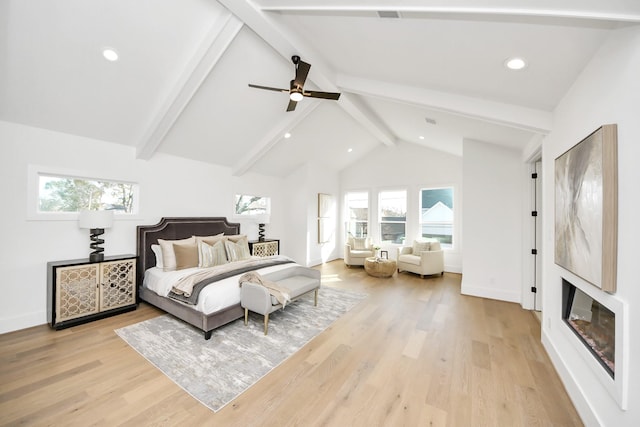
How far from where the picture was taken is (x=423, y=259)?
5.67 metres

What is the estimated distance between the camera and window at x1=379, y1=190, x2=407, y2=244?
7.15 metres

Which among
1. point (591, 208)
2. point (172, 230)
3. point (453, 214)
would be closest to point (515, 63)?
point (591, 208)

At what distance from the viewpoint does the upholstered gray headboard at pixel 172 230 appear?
405cm

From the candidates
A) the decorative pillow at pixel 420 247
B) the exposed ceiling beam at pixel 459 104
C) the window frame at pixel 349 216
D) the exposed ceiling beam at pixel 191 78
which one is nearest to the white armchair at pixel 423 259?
the decorative pillow at pixel 420 247

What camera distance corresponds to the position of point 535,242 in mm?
3904

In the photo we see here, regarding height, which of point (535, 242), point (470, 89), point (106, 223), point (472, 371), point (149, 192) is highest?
point (470, 89)

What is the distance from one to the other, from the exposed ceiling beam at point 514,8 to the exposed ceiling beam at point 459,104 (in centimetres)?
140

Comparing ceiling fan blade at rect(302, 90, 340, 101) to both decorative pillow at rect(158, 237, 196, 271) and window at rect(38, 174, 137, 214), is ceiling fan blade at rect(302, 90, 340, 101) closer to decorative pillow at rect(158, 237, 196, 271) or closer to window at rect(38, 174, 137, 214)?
decorative pillow at rect(158, 237, 196, 271)

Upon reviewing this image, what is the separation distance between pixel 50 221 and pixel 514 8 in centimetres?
513

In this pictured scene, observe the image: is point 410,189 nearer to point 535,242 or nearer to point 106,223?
point 535,242

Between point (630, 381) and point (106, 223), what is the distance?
5021mm

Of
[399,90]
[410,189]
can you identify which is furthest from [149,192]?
[410,189]

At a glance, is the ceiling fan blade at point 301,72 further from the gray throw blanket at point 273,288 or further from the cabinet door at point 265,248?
the cabinet door at point 265,248

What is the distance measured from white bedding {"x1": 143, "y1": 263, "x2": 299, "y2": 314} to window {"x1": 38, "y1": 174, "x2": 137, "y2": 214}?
3.96 ft
